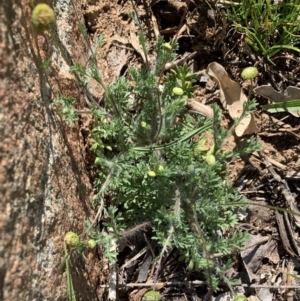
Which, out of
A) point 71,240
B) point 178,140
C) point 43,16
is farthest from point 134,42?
point 71,240

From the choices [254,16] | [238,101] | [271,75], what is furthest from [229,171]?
[254,16]

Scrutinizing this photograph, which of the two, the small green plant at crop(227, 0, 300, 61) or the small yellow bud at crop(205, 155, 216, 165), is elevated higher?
the small green plant at crop(227, 0, 300, 61)

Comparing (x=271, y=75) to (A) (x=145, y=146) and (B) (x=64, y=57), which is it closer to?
(A) (x=145, y=146)

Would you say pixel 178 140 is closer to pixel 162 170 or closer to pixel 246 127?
pixel 162 170

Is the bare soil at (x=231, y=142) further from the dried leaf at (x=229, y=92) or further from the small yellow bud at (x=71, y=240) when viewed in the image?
the small yellow bud at (x=71, y=240)

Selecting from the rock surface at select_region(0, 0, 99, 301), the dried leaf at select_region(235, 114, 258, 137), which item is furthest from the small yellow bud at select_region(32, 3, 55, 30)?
the dried leaf at select_region(235, 114, 258, 137)

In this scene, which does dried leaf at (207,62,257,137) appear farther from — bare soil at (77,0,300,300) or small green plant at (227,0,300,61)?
small green plant at (227,0,300,61)
